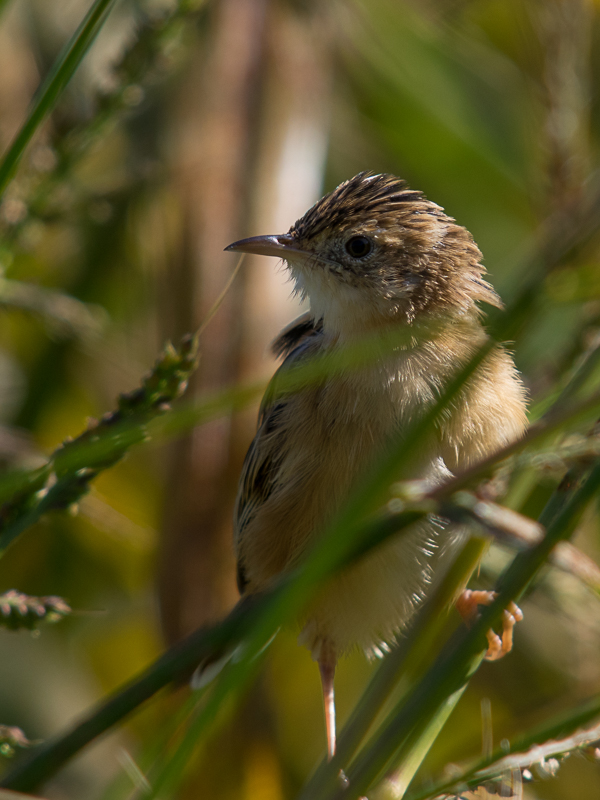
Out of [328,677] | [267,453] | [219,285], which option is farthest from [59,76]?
[219,285]

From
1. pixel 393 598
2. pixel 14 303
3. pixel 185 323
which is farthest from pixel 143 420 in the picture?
pixel 185 323

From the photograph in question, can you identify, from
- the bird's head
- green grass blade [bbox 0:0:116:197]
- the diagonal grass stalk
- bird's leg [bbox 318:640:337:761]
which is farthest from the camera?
bird's leg [bbox 318:640:337:761]

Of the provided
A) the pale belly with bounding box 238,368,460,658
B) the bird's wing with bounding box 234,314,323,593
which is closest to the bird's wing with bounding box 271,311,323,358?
the bird's wing with bounding box 234,314,323,593

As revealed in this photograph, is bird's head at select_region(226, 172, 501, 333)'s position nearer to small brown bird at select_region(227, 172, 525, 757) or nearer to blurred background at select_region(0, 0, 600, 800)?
small brown bird at select_region(227, 172, 525, 757)

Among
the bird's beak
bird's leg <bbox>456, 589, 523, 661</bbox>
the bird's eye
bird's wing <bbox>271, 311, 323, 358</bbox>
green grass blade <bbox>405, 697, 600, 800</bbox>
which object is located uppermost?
the bird's eye

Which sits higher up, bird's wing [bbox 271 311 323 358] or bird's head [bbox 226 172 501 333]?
bird's head [bbox 226 172 501 333]

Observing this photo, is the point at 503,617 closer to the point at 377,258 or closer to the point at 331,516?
the point at 331,516

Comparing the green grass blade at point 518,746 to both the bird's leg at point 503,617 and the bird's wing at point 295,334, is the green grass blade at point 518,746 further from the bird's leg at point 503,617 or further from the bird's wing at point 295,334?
the bird's wing at point 295,334
